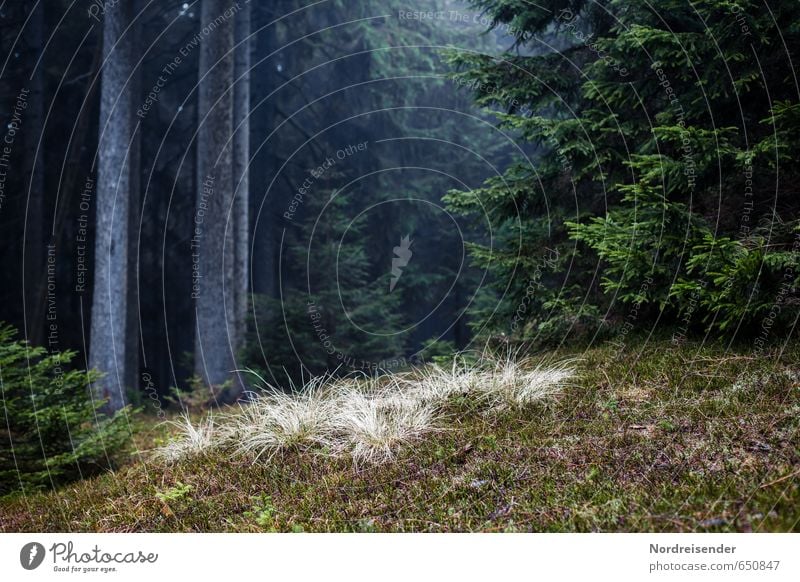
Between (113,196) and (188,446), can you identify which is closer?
(188,446)

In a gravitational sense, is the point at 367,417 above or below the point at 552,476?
above

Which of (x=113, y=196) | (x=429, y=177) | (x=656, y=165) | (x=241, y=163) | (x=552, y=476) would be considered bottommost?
(x=552, y=476)

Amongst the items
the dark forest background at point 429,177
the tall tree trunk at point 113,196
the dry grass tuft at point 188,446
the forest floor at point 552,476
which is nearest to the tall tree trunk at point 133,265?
the dark forest background at point 429,177

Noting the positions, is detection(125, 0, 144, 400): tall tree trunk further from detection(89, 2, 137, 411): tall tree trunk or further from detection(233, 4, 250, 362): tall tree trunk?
detection(233, 4, 250, 362): tall tree trunk

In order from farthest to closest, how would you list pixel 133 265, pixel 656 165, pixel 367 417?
1. pixel 133 265
2. pixel 656 165
3. pixel 367 417

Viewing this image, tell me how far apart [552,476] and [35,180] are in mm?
12276

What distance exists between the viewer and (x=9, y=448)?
457 centimetres

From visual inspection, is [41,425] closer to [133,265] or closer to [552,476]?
[552,476]

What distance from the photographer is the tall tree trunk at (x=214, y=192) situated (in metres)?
10.2

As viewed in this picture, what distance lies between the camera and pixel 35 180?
11.1 m

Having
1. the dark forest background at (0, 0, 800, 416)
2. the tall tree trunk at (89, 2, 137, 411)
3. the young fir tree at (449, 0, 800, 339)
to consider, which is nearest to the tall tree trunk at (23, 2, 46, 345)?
the dark forest background at (0, 0, 800, 416)

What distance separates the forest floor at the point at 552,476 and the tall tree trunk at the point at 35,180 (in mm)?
8399

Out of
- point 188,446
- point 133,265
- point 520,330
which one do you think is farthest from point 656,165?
point 133,265

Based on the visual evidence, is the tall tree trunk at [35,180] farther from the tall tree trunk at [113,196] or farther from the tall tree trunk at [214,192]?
the tall tree trunk at [214,192]
